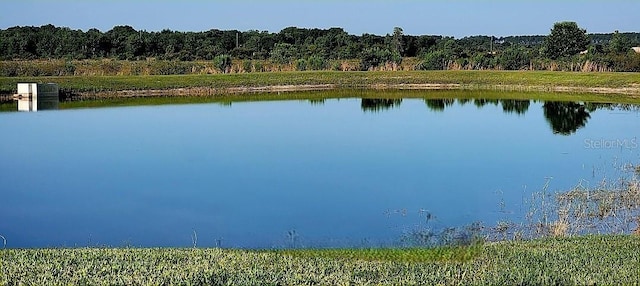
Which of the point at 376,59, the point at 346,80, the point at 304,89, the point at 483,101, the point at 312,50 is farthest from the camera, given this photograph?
the point at 312,50

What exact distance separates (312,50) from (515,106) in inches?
983

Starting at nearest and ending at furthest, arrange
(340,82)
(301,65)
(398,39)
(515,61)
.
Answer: (340,82) < (301,65) < (515,61) < (398,39)

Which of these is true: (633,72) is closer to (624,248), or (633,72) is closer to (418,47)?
(418,47)

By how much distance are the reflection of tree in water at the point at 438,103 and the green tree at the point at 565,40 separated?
1732 cm

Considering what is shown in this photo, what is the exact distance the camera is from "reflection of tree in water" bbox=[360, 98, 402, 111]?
26.5 meters

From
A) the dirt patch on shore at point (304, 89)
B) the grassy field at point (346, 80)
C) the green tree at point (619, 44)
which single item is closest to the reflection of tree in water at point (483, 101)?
the dirt patch on shore at point (304, 89)

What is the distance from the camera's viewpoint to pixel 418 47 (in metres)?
58.0

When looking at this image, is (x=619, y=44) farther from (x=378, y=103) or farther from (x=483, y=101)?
(x=378, y=103)

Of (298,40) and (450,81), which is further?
(298,40)

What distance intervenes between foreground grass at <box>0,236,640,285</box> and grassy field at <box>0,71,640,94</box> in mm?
23358

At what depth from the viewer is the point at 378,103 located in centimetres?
2841

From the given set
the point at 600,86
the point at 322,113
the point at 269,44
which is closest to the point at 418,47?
the point at 269,44

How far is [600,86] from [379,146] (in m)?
18.6

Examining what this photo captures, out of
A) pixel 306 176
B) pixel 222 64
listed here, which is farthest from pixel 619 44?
pixel 306 176
